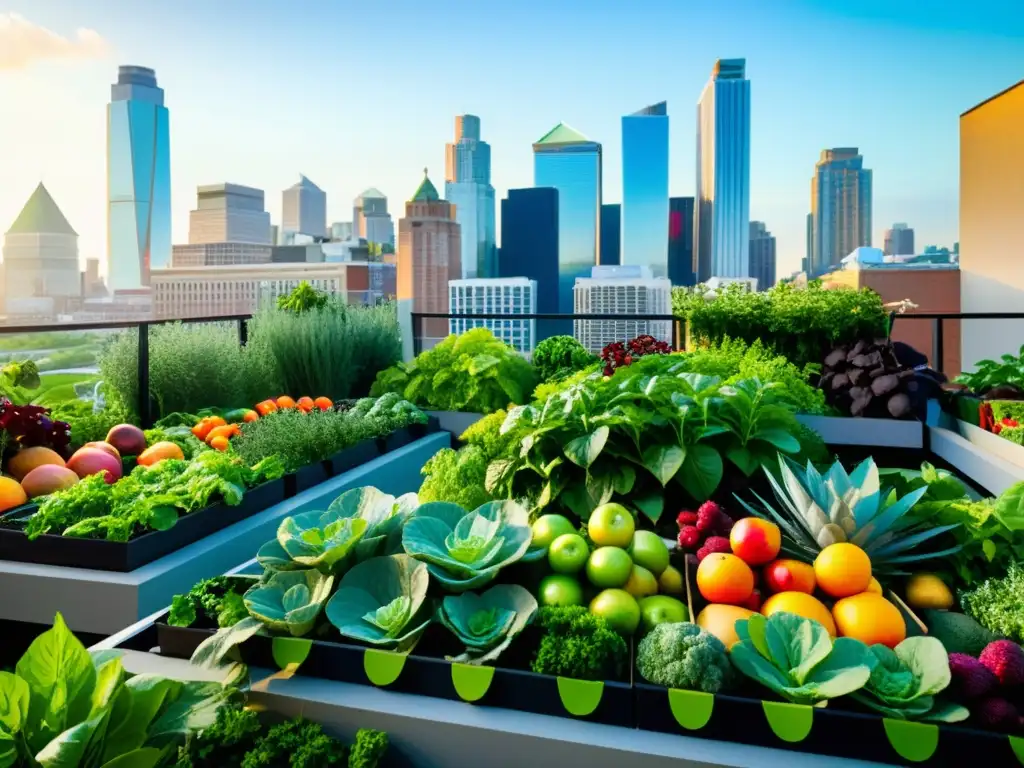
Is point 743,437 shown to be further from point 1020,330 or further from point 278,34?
point 278,34

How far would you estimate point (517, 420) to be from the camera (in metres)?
2.27

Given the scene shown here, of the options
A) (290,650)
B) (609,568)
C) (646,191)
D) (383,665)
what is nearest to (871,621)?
(609,568)

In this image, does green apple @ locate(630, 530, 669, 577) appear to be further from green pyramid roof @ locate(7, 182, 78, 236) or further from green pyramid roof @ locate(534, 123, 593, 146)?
green pyramid roof @ locate(7, 182, 78, 236)

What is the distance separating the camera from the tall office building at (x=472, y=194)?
32.3 metres

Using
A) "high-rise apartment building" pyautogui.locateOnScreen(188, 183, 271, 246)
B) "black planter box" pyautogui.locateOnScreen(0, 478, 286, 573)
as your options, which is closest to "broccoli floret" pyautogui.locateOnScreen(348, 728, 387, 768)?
"black planter box" pyautogui.locateOnScreen(0, 478, 286, 573)

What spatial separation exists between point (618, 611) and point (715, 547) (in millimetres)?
312

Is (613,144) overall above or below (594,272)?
above

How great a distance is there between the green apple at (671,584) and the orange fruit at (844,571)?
27 cm

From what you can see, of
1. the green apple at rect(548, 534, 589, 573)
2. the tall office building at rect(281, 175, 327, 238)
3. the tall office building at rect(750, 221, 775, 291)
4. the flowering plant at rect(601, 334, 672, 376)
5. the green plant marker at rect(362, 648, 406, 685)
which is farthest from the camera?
the tall office building at rect(281, 175, 327, 238)

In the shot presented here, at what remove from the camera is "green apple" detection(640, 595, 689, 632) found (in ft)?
5.08

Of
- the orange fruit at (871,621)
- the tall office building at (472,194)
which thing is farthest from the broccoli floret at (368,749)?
the tall office building at (472,194)

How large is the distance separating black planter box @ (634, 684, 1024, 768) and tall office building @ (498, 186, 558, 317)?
25428 mm

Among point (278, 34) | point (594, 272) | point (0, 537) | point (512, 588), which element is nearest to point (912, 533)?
point (512, 588)

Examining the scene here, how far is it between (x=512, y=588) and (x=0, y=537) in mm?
1724
